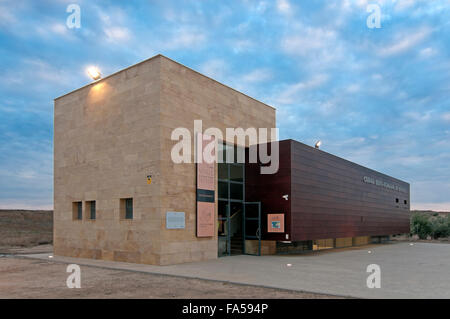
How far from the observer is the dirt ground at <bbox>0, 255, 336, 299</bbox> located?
9297 mm

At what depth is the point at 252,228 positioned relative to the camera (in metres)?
20.0

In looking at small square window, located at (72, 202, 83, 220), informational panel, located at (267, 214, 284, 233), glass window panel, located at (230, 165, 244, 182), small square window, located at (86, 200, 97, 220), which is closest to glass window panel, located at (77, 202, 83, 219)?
small square window, located at (72, 202, 83, 220)

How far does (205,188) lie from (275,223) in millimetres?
4142

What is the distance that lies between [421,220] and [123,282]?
129 feet

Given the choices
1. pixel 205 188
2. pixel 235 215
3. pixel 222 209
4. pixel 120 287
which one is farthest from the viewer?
pixel 235 215

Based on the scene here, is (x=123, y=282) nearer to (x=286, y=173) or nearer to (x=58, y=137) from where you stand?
(x=286, y=173)

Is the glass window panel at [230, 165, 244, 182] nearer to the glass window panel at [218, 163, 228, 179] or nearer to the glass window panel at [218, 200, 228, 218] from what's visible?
the glass window panel at [218, 163, 228, 179]

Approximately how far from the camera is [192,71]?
17.8 meters

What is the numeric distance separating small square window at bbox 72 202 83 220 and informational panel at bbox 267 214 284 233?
9723 millimetres

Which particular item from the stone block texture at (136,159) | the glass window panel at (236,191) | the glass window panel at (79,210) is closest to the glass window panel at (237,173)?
the glass window panel at (236,191)

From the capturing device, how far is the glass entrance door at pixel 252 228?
19703 mm

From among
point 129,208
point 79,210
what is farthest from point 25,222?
point 129,208

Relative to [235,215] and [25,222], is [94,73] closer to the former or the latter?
[235,215]
